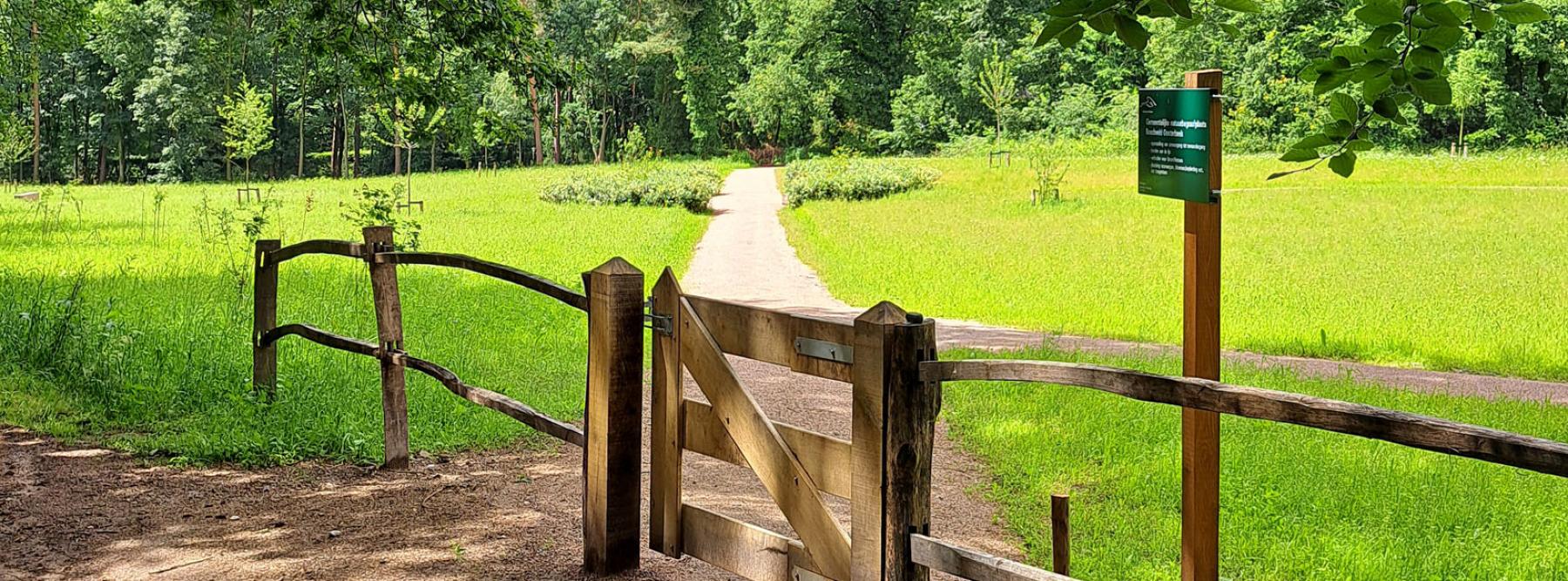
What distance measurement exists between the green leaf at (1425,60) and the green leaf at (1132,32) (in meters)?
0.56

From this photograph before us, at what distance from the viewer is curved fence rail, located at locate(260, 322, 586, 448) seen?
17.3 feet

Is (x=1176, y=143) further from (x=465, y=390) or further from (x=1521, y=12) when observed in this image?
(x=465, y=390)

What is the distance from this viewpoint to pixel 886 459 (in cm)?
341

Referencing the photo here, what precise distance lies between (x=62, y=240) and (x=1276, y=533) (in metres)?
21.5

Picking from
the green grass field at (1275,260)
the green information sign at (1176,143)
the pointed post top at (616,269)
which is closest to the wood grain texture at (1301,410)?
the green information sign at (1176,143)

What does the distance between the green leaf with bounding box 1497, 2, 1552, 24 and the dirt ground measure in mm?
3300

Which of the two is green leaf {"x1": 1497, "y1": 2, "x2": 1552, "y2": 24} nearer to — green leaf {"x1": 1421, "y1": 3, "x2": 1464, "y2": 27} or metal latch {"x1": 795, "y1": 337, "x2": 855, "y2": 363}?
green leaf {"x1": 1421, "y1": 3, "x2": 1464, "y2": 27}

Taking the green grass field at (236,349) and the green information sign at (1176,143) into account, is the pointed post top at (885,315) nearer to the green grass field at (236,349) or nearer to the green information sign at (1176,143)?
the green information sign at (1176,143)

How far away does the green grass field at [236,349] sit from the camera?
7.58 meters

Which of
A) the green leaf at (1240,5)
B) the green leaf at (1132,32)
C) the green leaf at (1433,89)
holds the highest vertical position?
the green leaf at (1240,5)

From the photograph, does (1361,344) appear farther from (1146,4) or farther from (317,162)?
(317,162)

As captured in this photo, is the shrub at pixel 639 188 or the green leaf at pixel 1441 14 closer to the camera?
the green leaf at pixel 1441 14

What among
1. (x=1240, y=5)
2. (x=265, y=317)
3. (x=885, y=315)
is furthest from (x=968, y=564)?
(x=265, y=317)

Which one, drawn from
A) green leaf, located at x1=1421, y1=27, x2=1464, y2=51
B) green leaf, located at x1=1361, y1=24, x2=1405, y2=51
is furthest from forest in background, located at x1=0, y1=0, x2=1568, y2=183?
green leaf, located at x1=1421, y1=27, x2=1464, y2=51
